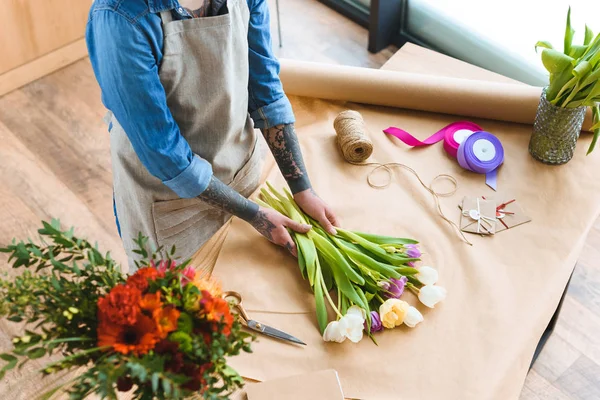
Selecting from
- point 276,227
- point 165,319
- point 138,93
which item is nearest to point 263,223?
point 276,227

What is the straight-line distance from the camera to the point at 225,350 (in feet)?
2.63

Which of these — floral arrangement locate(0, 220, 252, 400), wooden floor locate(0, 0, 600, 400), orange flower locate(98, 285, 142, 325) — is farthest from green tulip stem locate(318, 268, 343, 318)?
wooden floor locate(0, 0, 600, 400)

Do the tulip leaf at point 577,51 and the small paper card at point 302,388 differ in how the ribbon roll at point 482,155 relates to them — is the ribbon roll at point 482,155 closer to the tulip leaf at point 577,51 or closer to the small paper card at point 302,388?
the tulip leaf at point 577,51

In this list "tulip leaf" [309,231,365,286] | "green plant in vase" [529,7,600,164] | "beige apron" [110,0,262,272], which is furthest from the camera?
"green plant in vase" [529,7,600,164]

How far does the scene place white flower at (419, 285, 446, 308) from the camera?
1351 millimetres

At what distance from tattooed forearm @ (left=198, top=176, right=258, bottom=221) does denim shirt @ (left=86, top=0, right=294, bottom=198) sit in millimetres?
32

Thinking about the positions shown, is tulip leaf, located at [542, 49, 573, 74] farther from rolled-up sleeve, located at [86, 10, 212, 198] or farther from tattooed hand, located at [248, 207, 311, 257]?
rolled-up sleeve, located at [86, 10, 212, 198]

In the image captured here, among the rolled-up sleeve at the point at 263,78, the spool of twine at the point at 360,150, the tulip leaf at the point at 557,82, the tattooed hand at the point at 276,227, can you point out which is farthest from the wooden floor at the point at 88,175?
the rolled-up sleeve at the point at 263,78

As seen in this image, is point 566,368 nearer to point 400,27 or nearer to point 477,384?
point 477,384

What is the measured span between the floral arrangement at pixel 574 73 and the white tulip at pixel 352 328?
743mm

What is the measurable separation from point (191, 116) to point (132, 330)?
2.16ft

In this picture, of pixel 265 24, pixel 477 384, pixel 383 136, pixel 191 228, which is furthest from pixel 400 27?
pixel 477 384

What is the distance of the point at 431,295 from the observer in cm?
135

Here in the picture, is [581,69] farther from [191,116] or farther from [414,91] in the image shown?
[191,116]
